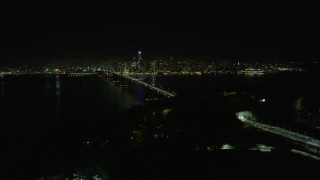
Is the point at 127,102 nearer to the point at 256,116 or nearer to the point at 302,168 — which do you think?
the point at 256,116

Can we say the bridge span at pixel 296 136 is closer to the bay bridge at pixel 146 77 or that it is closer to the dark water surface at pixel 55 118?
the dark water surface at pixel 55 118

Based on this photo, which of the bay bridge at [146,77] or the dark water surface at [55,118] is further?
the bay bridge at [146,77]

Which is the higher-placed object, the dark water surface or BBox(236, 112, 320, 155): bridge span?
BBox(236, 112, 320, 155): bridge span

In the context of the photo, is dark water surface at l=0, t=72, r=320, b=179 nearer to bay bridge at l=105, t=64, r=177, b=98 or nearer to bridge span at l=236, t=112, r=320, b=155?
bay bridge at l=105, t=64, r=177, b=98

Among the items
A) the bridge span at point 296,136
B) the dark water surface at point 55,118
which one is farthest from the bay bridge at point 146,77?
the bridge span at point 296,136

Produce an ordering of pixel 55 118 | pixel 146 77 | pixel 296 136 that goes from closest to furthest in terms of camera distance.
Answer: pixel 296 136
pixel 55 118
pixel 146 77

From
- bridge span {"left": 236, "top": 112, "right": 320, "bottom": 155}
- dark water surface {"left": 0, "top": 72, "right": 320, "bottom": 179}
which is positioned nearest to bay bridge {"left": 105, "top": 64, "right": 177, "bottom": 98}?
dark water surface {"left": 0, "top": 72, "right": 320, "bottom": 179}

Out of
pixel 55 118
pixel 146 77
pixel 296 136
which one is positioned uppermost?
pixel 296 136

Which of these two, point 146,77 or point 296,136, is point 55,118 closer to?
point 296,136

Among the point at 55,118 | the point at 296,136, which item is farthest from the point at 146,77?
the point at 296,136

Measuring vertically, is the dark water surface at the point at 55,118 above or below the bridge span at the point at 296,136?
below

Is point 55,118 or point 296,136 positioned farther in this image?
point 55,118
